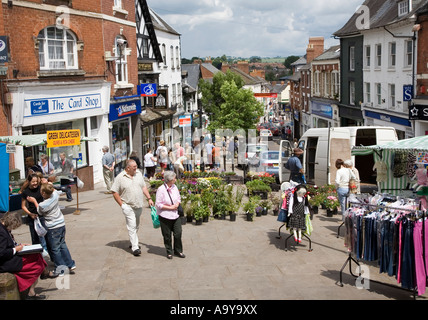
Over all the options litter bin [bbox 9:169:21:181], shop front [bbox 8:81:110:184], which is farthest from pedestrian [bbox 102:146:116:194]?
litter bin [bbox 9:169:21:181]

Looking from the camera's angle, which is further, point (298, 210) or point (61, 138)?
point (61, 138)

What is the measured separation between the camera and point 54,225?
27.9 ft

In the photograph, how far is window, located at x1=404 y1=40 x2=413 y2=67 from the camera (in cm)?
2684

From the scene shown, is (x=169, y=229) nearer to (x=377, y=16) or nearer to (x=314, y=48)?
(x=377, y=16)

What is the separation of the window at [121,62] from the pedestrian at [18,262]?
673 inches

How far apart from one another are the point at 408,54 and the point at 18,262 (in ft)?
83.9

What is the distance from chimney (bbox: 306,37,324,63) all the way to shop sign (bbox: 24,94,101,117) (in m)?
38.1

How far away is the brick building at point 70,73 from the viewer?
53.3ft

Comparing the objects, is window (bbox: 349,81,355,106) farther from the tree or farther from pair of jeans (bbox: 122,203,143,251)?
pair of jeans (bbox: 122,203,143,251)

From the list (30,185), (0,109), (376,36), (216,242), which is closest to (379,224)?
(216,242)

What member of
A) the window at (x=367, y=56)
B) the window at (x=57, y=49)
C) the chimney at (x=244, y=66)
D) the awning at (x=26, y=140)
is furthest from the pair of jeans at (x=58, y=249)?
the chimney at (x=244, y=66)

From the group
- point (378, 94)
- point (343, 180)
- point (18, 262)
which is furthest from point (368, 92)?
point (18, 262)

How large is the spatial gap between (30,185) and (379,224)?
6508 mm

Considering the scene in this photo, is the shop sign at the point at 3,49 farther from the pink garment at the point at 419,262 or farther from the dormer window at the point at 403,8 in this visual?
the dormer window at the point at 403,8
